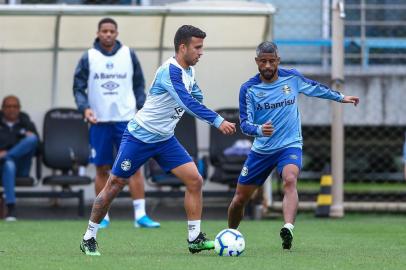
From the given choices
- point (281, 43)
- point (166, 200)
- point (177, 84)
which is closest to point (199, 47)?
point (177, 84)

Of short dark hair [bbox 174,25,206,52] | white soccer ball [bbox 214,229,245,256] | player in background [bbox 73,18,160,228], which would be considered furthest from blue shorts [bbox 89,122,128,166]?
white soccer ball [bbox 214,229,245,256]

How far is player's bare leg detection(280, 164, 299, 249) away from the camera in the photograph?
10.7 m

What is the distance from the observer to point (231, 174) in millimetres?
16312

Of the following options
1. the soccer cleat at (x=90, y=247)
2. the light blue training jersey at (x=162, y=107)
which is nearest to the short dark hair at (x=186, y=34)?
the light blue training jersey at (x=162, y=107)

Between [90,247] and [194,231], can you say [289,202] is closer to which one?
[194,231]

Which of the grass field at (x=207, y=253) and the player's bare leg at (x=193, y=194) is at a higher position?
the player's bare leg at (x=193, y=194)

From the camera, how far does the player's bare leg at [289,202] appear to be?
1066cm

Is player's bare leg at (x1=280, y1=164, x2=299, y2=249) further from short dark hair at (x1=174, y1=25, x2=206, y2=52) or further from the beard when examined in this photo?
short dark hair at (x1=174, y1=25, x2=206, y2=52)

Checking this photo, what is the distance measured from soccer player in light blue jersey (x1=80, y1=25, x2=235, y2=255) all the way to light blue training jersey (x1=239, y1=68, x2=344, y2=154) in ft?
2.96

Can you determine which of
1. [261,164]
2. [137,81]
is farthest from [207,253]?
[137,81]

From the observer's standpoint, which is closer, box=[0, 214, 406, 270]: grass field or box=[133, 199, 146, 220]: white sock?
box=[0, 214, 406, 270]: grass field

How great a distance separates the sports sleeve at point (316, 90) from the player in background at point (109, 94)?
3.10 metres

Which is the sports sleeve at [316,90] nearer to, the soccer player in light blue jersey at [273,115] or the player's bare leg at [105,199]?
the soccer player in light blue jersey at [273,115]

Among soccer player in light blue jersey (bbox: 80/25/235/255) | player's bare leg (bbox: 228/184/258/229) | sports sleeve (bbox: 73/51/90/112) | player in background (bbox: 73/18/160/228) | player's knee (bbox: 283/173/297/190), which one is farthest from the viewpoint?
player in background (bbox: 73/18/160/228)
